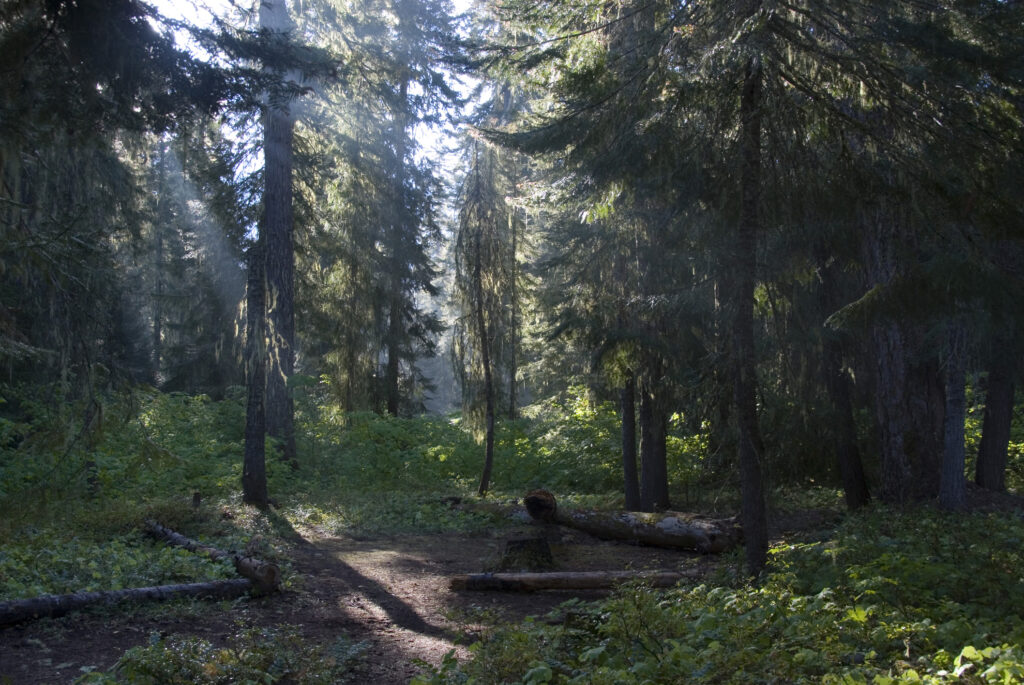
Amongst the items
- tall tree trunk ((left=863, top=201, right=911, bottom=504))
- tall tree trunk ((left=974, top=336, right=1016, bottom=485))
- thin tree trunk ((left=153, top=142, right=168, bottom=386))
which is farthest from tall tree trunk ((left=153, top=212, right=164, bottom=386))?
tall tree trunk ((left=974, top=336, right=1016, bottom=485))

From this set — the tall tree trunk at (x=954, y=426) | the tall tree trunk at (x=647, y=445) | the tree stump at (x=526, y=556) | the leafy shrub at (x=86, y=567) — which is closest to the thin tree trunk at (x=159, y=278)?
the leafy shrub at (x=86, y=567)

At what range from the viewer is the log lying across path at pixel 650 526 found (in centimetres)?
1091

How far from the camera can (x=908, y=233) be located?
390 inches

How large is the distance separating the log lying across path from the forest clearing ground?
0.22 meters

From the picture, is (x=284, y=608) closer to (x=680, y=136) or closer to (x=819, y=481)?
(x=680, y=136)

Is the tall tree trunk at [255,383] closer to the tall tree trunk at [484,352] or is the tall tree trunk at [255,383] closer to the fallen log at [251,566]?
the fallen log at [251,566]

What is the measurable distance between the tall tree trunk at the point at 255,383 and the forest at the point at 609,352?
6cm

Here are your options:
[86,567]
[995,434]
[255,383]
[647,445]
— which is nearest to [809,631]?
[86,567]

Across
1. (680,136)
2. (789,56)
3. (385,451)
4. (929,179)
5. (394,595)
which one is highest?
(789,56)

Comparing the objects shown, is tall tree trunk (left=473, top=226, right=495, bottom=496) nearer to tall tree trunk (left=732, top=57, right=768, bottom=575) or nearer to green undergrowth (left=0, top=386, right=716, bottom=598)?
green undergrowth (left=0, top=386, right=716, bottom=598)

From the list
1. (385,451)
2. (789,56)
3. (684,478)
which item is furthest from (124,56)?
(385,451)

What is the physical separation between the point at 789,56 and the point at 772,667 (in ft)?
22.5

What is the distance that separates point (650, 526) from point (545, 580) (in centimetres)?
333

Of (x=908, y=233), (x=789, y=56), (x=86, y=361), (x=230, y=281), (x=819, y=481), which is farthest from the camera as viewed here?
(x=230, y=281)
